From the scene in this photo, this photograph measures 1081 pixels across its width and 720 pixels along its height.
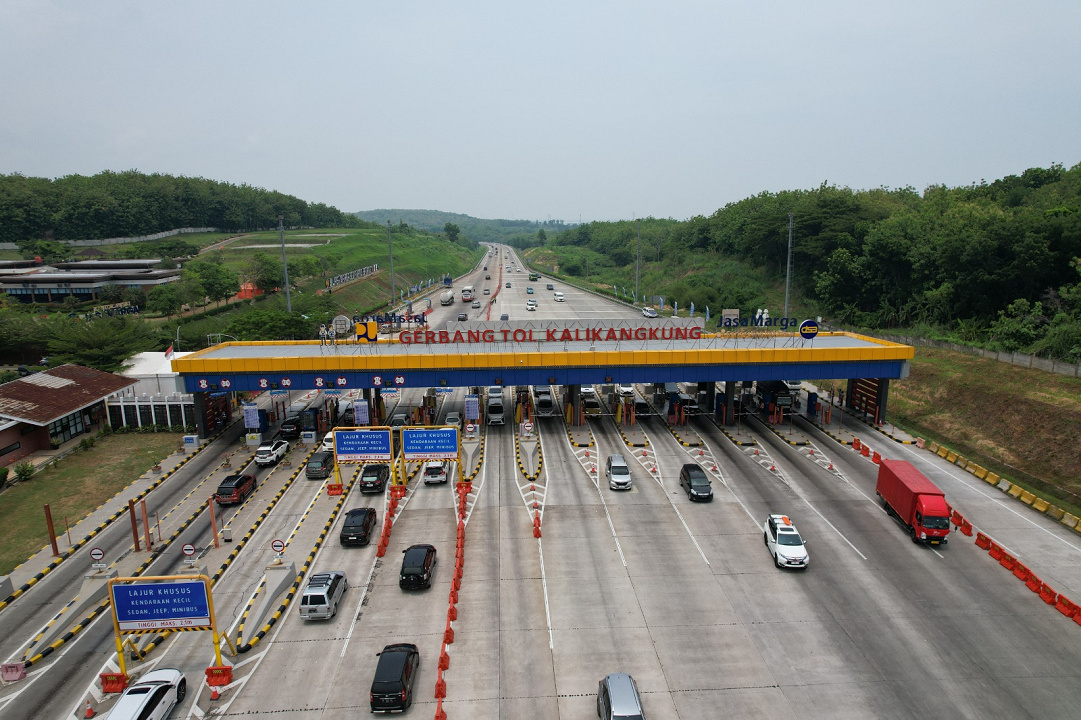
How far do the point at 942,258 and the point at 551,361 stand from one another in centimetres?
5839

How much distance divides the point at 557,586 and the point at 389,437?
52.5ft

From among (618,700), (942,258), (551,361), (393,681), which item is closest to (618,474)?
(551,361)

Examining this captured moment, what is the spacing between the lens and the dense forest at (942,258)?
69.1 m

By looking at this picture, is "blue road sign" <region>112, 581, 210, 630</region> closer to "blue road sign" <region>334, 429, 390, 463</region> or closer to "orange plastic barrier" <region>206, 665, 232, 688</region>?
"orange plastic barrier" <region>206, 665, 232, 688</region>

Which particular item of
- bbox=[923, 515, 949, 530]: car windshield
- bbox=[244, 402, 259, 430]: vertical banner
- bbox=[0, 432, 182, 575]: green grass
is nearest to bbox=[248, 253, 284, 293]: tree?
bbox=[0, 432, 182, 575]: green grass

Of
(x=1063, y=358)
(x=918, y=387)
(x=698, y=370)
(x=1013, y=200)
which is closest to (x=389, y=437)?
(x=698, y=370)

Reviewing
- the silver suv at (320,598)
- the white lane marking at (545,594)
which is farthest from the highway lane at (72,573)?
the white lane marking at (545,594)

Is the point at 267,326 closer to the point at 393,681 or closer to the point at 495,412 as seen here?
the point at 495,412

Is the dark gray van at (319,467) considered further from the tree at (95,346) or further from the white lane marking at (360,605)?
the tree at (95,346)

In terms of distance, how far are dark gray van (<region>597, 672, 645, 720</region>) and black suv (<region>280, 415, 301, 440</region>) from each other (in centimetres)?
3919

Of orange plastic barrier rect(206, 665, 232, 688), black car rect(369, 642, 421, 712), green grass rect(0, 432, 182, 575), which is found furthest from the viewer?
green grass rect(0, 432, 182, 575)

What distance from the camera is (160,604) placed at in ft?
78.8

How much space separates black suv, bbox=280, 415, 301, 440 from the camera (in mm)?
52906

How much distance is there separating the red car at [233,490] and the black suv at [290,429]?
10.5 m
